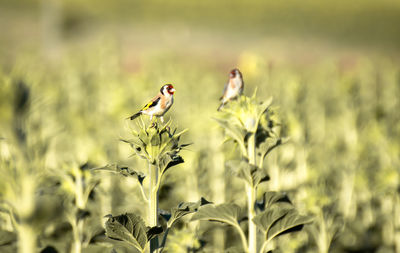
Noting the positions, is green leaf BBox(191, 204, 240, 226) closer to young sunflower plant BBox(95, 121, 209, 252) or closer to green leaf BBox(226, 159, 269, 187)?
young sunflower plant BBox(95, 121, 209, 252)

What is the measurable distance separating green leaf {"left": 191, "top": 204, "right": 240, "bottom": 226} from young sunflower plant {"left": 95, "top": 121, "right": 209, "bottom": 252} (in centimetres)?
7

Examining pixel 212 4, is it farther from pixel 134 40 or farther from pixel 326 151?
pixel 326 151

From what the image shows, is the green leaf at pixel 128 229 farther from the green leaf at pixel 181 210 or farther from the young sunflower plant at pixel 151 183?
the green leaf at pixel 181 210

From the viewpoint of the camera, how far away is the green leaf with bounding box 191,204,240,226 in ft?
13.4

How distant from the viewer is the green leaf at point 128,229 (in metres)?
3.76

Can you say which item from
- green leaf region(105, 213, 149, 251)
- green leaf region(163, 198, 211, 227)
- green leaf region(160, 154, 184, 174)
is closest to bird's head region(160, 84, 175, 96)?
green leaf region(160, 154, 184, 174)

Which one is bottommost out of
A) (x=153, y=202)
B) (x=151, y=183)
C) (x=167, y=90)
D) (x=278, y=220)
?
(x=278, y=220)

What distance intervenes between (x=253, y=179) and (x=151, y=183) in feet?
3.52

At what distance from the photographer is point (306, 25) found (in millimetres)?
76938

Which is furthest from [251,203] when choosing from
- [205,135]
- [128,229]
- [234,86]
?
[205,135]

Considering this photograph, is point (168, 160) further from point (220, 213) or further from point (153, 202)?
point (220, 213)

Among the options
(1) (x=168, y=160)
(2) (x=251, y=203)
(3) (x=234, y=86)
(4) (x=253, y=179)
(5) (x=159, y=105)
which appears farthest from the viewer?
(3) (x=234, y=86)

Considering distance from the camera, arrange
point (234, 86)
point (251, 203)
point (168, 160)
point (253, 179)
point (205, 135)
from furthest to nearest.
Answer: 1. point (205, 135)
2. point (234, 86)
3. point (251, 203)
4. point (253, 179)
5. point (168, 160)

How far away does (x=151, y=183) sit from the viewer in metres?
4.02
